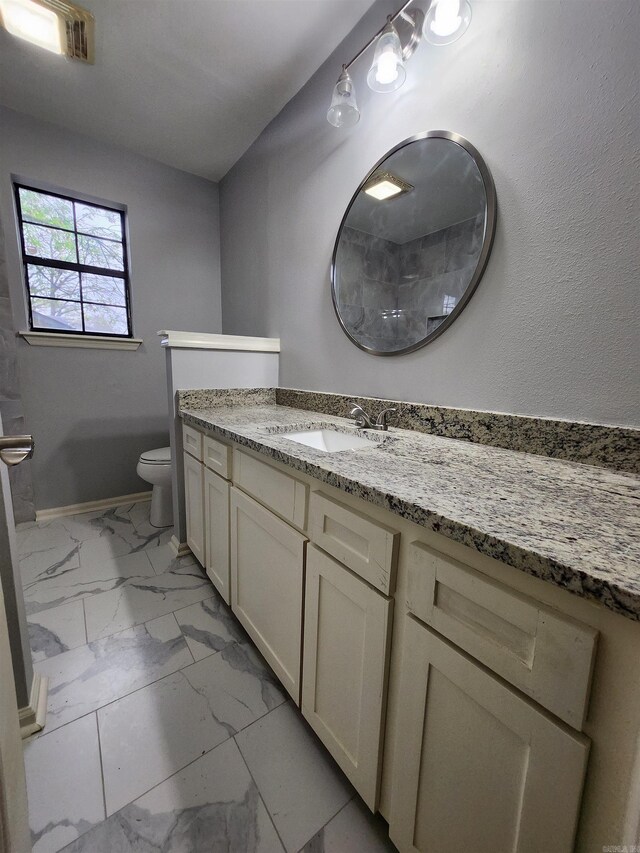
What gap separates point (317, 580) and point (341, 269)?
134 cm

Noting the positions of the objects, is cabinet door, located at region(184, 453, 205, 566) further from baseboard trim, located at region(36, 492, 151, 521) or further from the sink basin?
baseboard trim, located at region(36, 492, 151, 521)

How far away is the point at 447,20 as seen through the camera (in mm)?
981

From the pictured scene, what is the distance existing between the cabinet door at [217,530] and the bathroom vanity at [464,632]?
1.13 feet

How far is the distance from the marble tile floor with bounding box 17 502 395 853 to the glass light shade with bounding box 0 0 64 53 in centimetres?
249

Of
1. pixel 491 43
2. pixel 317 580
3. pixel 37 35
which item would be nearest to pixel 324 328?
pixel 491 43

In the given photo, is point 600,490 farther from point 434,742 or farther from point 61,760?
point 61,760

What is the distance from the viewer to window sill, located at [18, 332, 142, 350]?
2.10 m

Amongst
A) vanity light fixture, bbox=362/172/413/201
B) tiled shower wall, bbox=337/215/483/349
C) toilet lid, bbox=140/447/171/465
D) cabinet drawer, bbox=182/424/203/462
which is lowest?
toilet lid, bbox=140/447/171/465

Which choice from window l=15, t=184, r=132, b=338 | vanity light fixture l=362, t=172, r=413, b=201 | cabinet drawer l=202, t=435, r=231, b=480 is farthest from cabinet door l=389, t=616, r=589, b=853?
window l=15, t=184, r=132, b=338

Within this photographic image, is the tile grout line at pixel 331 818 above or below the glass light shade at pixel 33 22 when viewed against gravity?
below

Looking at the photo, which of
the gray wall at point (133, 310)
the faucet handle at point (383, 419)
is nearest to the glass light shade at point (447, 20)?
the faucet handle at point (383, 419)

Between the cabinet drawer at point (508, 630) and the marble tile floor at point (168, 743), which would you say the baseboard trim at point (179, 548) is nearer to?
the marble tile floor at point (168, 743)

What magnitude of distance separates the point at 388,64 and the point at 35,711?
2373mm

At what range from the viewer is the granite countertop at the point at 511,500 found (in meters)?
0.40
